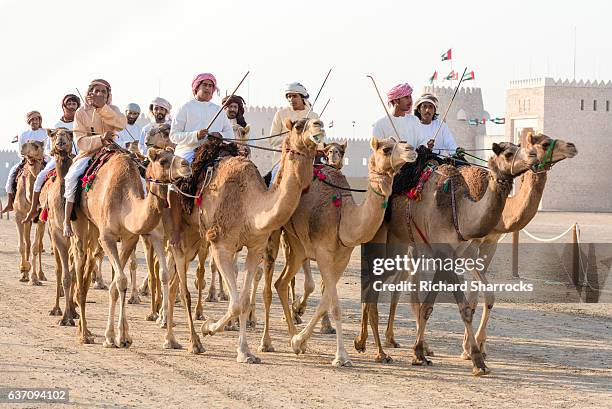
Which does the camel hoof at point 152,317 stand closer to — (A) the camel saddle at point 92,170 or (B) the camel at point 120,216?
(B) the camel at point 120,216

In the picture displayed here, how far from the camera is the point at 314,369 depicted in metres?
9.72

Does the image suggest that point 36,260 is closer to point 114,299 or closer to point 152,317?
point 152,317

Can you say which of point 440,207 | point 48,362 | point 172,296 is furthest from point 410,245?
point 48,362

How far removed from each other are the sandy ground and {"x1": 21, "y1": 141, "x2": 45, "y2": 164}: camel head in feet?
11.5

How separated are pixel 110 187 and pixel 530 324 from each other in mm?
4810

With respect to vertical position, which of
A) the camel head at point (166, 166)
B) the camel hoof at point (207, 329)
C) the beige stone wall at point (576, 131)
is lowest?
the camel hoof at point (207, 329)

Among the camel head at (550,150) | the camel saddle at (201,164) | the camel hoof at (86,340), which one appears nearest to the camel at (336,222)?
the camel saddle at (201,164)

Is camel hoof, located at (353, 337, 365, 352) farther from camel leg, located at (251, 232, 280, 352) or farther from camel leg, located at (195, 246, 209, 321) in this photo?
camel leg, located at (195, 246, 209, 321)

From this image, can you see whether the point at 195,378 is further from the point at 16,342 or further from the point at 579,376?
the point at 579,376

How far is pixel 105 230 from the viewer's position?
1100 cm

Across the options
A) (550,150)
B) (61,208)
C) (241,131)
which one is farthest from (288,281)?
(550,150)

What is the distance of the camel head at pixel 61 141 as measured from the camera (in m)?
12.3

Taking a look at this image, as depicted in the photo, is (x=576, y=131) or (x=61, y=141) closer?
(x=61, y=141)

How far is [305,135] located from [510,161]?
1.70 m
